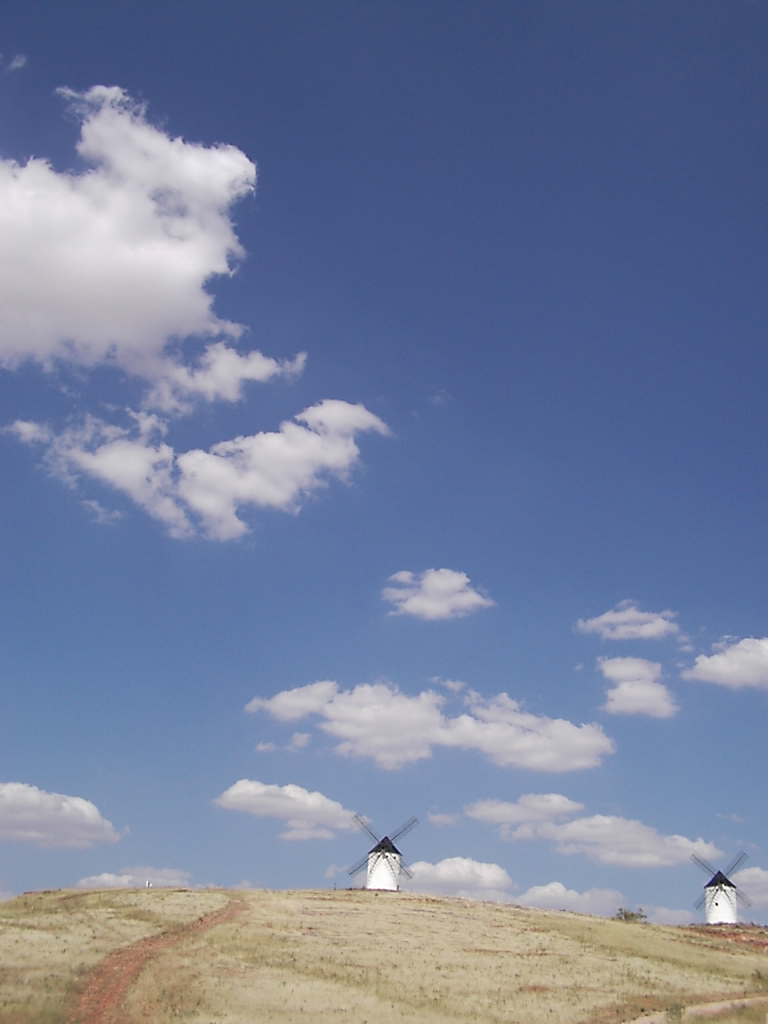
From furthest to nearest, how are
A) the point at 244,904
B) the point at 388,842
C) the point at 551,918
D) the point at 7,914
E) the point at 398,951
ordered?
the point at 388,842 < the point at 551,918 < the point at 244,904 < the point at 7,914 < the point at 398,951

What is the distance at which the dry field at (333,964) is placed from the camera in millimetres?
49375

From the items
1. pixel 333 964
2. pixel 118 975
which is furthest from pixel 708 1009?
pixel 118 975

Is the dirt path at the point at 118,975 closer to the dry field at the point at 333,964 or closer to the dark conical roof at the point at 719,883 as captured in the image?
the dry field at the point at 333,964

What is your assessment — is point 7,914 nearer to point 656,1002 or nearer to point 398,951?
point 398,951

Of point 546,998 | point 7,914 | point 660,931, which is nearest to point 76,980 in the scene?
point 7,914

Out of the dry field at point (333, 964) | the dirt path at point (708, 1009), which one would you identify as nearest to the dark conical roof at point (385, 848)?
the dry field at point (333, 964)

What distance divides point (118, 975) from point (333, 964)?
1474 centimetres

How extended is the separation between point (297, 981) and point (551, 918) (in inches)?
1686

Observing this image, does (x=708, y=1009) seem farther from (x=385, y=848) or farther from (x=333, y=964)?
(x=385, y=848)

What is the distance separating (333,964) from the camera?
5853 centimetres

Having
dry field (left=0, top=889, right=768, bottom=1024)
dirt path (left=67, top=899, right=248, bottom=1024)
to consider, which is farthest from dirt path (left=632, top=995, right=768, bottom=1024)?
dirt path (left=67, top=899, right=248, bottom=1024)

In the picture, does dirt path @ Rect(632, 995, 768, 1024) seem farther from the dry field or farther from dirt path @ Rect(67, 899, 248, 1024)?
dirt path @ Rect(67, 899, 248, 1024)

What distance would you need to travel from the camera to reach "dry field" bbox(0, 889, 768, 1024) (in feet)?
162

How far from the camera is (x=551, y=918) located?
87500 mm
